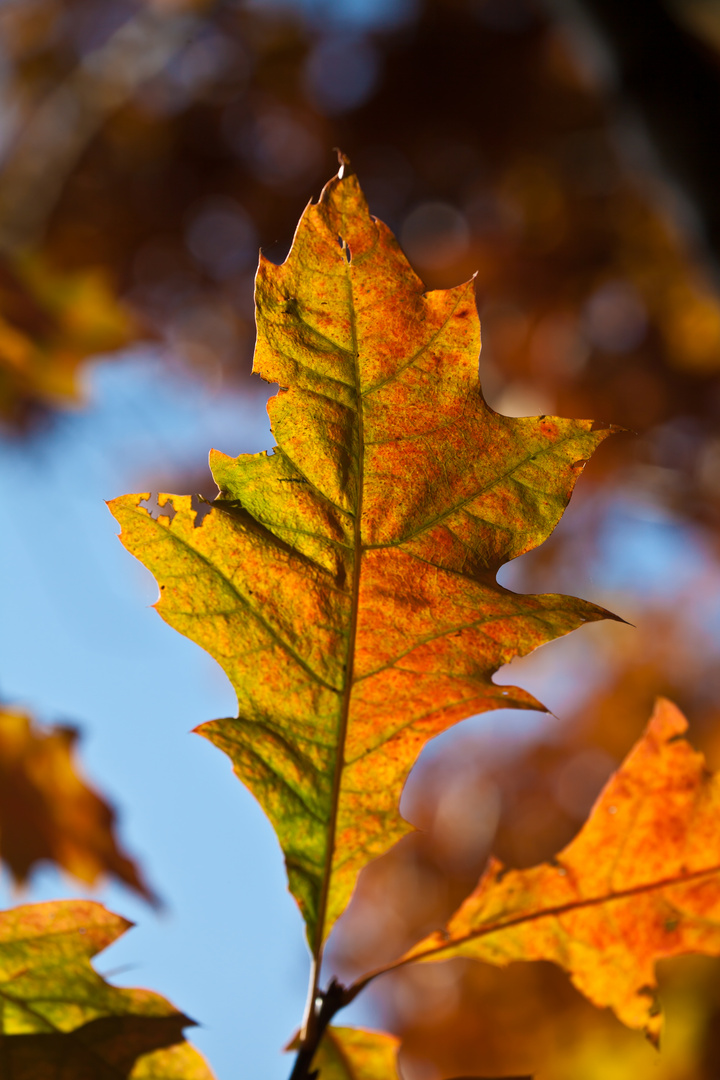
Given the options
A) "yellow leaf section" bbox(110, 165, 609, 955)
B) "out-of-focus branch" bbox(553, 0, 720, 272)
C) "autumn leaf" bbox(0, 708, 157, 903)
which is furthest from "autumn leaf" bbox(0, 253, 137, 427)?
"yellow leaf section" bbox(110, 165, 609, 955)

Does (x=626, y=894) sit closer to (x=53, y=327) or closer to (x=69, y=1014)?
(x=69, y=1014)

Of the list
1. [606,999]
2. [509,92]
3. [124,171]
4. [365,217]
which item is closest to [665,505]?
[606,999]

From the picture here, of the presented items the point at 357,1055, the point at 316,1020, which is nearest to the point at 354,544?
the point at 316,1020

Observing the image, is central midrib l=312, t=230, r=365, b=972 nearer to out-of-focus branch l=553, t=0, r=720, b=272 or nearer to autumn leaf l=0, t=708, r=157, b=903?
autumn leaf l=0, t=708, r=157, b=903

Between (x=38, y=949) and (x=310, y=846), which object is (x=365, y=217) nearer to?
(x=310, y=846)

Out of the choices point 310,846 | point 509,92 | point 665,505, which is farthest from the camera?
point 509,92

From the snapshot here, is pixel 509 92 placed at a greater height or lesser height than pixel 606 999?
greater
